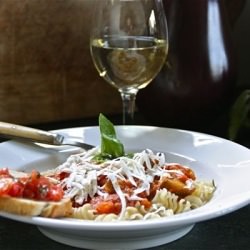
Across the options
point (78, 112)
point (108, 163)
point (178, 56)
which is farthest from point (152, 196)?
point (78, 112)

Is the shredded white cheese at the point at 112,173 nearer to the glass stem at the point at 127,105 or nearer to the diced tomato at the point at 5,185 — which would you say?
the diced tomato at the point at 5,185

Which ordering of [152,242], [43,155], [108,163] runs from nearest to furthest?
1. [152,242]
2. [108,163]
3. [43,155]

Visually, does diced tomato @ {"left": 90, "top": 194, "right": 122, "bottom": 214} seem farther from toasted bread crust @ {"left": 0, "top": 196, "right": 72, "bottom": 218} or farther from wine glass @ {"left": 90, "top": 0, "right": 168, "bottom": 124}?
wine glass @ {"left": 90, "top": 0, "right": 168, "bottom": 124}

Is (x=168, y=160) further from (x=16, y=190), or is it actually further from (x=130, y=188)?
(x=16, y=190)

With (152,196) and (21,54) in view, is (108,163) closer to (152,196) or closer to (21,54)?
(152,196)

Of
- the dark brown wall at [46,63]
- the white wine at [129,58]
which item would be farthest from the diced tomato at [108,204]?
the dark brown wall at [46,63]
